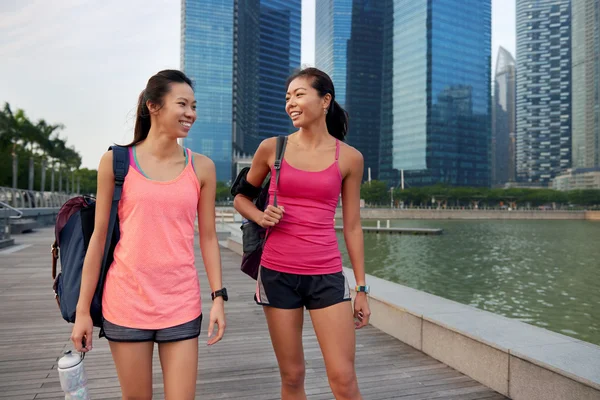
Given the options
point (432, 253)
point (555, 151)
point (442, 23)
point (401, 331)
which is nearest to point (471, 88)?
point (442, 23)

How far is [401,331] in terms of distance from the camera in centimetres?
482

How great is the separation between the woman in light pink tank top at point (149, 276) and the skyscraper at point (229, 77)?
116m

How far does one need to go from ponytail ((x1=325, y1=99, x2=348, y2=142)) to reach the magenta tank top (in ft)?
1.25

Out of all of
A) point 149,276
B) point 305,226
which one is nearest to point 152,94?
point 149,276

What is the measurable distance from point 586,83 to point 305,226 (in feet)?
585

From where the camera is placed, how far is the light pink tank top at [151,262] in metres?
1.88

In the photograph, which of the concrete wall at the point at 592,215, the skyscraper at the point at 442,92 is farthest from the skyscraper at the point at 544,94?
the concrete wall at the point at 592,215

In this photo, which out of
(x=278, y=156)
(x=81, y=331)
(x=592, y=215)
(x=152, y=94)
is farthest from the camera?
(x=592, y=215)

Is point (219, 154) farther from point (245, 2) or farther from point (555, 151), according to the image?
point (555, 151)

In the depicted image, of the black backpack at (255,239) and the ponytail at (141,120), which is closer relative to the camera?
the ponytail at (141,120)

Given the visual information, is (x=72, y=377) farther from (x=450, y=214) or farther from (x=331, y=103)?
(x=450, y=214)

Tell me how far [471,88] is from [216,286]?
132 m

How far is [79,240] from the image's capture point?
1.97m

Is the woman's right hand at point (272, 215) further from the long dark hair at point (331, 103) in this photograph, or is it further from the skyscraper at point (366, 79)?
the skyscraper at point (366, 79)
